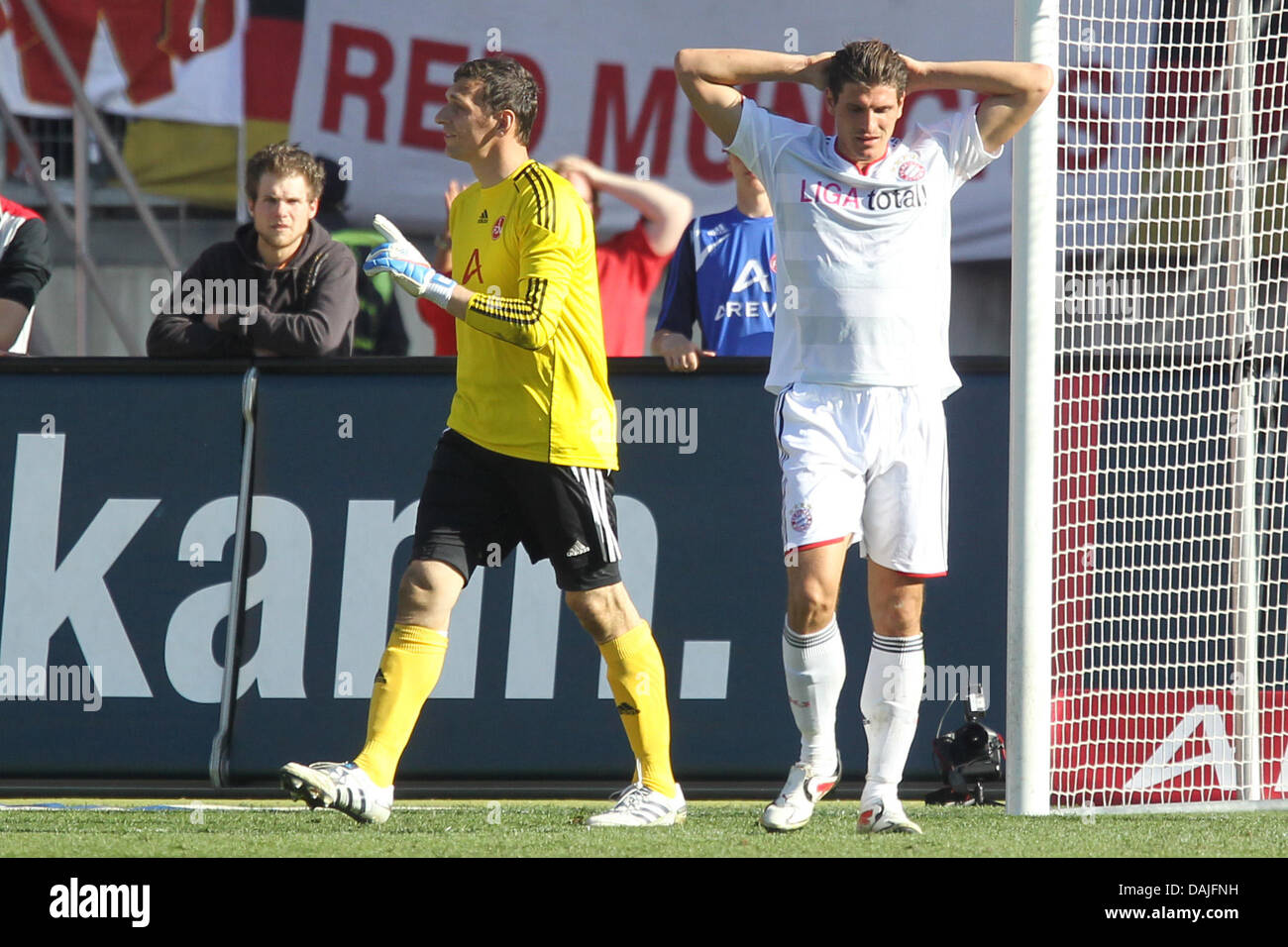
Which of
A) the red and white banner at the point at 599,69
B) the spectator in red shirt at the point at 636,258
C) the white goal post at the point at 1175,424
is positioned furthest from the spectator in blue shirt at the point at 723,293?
the red and white banner at the point at 599,69

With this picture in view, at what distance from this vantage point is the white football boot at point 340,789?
448 centimetres

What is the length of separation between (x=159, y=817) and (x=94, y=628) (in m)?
0.83

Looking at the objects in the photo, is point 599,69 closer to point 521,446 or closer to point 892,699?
point 521,446

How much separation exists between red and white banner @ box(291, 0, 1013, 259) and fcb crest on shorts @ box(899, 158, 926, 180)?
4276 mm

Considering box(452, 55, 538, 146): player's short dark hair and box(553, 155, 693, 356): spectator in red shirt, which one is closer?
box(452, 55, 538, 146): player's short dark hair

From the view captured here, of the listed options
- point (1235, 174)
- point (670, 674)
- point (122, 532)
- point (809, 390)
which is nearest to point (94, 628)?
point (122, 532)

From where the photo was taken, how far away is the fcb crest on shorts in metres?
4.77

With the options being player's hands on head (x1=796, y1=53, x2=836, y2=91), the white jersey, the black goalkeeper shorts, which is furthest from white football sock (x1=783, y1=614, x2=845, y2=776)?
player's hands on head (x1=796, y1=53, x2=836, y2=91)

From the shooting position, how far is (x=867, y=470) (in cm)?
473

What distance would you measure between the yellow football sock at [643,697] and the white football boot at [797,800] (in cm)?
45

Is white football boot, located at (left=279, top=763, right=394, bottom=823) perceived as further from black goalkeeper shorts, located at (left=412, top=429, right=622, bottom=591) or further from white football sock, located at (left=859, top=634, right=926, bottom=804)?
white football sock, located at (left=859, top=634, right=926, bottom=804)

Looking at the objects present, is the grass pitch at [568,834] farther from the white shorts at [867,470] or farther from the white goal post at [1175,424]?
the white shorts at [867,470]

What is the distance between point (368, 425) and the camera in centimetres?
588
